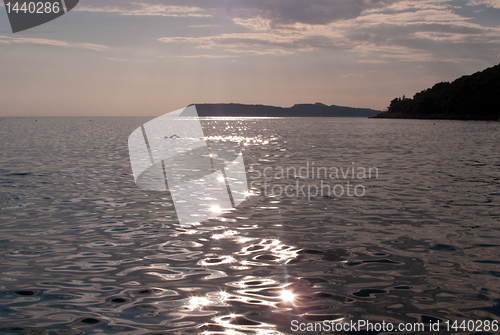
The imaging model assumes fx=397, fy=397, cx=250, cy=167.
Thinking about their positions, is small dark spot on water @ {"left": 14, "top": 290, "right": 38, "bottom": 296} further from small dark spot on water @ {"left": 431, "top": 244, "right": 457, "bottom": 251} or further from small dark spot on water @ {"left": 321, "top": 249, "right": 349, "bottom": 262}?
small dark spot on water @ {"left": 431, "top": 244, "right": 457, "bottom": 251}

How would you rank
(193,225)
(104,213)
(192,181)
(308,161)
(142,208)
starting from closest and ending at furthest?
(193,225)
(104,213)
(142,208)
(192,181)
(308,161)

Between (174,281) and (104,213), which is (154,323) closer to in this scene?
(174,281)

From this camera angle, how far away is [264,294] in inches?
287

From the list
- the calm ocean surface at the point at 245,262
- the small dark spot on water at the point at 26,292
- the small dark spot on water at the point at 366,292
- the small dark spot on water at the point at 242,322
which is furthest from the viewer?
the small dark spot on water at the point at 366,292

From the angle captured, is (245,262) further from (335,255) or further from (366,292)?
(366,292)

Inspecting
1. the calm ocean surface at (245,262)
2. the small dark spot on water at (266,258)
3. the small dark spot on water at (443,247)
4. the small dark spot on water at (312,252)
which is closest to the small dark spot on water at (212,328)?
the calm ocean surface at (245,262)

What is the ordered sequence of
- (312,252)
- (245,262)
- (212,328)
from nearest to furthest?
(212,328)
(245,262)
(312,252)

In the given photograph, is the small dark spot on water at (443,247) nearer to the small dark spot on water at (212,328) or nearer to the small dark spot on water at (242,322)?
the small dark spot on water at (242,322)

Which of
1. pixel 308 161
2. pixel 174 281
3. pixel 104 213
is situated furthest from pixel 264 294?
pixel 308 161

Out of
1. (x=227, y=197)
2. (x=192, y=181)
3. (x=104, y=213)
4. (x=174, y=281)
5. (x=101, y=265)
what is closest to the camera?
(x=174, y=281)

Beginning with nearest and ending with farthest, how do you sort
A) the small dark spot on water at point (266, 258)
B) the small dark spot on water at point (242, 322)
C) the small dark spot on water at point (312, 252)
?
the small dark spot on water at point (242, 322), the small dark spot on water at point (266, 258), the small dark spot on water at point (312, 252)

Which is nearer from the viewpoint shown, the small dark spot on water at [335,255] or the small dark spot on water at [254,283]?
the small dark spot on water at [254,283]

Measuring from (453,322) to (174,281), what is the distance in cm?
500

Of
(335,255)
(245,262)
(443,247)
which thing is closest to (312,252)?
(335,255)
